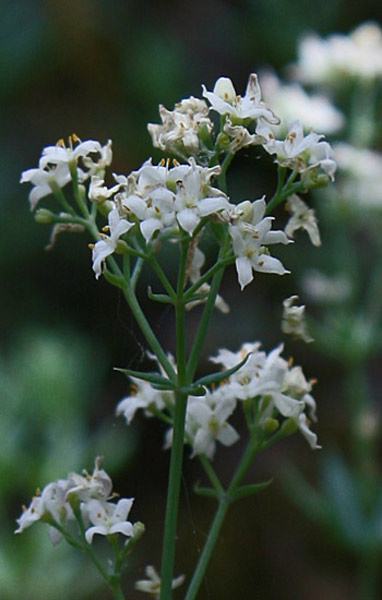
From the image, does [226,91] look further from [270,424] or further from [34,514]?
[34,514]

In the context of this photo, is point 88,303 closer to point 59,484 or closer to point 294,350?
point 294,350

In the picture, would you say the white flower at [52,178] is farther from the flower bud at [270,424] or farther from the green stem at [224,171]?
the flower bud at [270,424]

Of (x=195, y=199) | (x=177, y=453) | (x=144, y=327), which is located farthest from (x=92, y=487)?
(x=195, y=199)

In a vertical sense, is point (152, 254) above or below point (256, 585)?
above

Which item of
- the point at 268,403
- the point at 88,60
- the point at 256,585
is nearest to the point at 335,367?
the point at 256,585

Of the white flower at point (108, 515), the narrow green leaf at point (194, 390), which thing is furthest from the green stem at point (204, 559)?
the narrow green leaf at point (194, 390)

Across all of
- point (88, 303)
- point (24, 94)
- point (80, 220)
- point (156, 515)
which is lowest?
point (156, 515)

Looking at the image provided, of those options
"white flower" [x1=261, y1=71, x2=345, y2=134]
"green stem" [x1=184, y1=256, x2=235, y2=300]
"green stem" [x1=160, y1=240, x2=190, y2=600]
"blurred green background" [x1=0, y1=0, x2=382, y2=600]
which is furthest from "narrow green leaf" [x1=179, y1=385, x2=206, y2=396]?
"white flower" [x1=261, y1=71, x2=345, y2=134]
